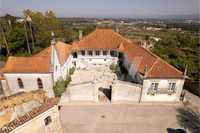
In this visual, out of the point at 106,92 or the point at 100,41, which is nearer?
the point at 106,92

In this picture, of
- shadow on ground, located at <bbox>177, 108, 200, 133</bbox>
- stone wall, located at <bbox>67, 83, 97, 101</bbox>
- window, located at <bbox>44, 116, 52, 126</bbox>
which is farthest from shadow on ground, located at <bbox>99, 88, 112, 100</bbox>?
window, located at <bbox>44, 116, 52, 126</bbox>

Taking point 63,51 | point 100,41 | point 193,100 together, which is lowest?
point 193,100

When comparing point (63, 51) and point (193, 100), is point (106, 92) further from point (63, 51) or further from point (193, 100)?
point (193, 100)

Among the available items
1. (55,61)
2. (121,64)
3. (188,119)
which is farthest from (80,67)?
(188,119)

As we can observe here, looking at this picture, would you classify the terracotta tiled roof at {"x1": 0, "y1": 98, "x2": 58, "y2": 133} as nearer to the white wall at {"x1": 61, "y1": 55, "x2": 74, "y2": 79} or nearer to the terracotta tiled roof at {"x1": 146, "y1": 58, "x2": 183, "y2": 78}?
the terracotta tiled roof at {"x1": 146, "y1": 58, "x2": 183, "y2": 78}

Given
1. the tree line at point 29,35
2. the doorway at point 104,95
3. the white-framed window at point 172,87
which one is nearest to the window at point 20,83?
the doorway at point 104,95

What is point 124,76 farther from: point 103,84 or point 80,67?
point 80,67

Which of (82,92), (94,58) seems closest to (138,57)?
(94,58)

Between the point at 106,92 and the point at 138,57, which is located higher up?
the point at 138,57
